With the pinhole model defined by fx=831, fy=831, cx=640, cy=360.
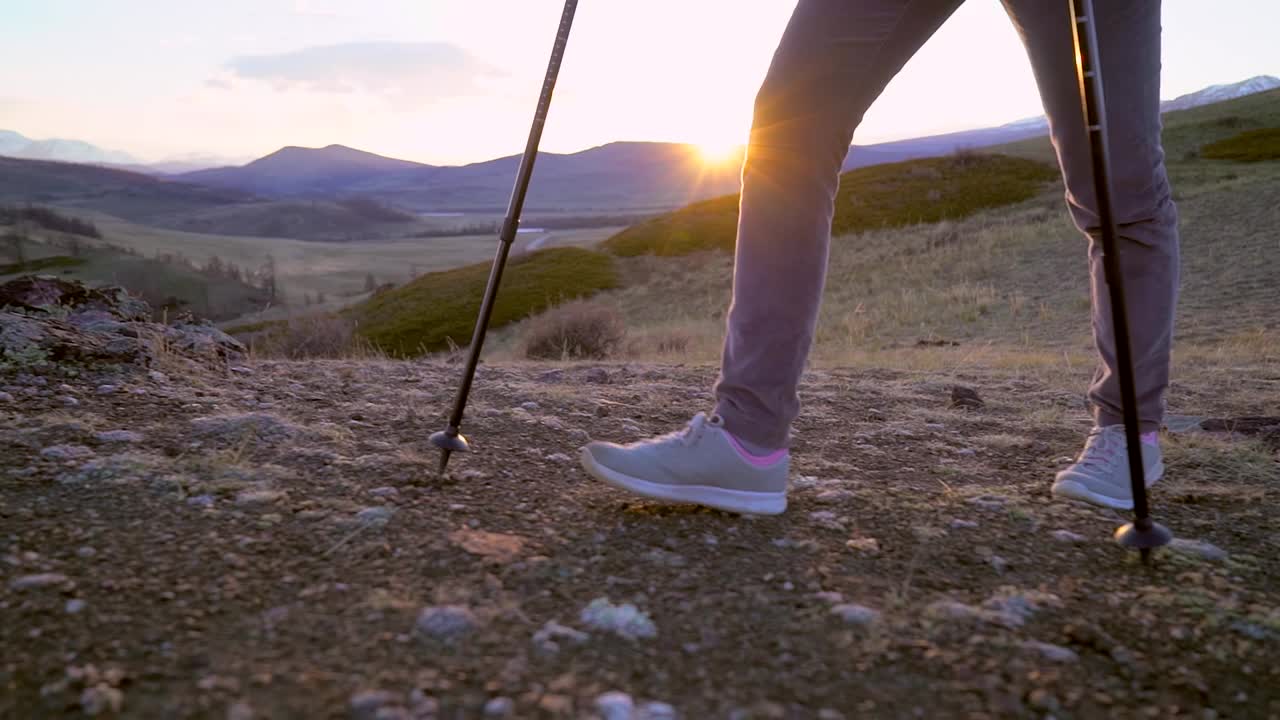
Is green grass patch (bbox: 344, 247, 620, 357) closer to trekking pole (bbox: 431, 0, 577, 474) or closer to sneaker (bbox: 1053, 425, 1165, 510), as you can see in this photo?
trekking pole (bbox: 431, 0, 577, 474)

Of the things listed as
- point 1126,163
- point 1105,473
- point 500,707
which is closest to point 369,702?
point 500,707

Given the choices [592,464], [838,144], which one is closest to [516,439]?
[592,464]

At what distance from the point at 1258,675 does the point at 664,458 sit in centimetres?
122

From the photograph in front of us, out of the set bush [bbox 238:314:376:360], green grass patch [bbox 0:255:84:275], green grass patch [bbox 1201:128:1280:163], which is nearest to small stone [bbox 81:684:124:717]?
bush [bbox 238:314:376:360]

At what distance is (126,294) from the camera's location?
4.14 metres

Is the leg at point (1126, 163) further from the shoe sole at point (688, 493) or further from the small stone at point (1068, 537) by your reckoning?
the shoe sole at point (688, 493)

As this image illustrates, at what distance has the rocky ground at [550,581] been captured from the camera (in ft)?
4.10

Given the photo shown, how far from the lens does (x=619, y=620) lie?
1483 millimetres

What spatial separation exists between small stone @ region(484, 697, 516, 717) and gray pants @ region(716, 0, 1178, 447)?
1.05 m

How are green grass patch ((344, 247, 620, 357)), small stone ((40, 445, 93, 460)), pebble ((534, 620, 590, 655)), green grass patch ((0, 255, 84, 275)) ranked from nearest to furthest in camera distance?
pebble ((534, 620, 590, 655)) < small stone ((40, 445, 93, 460)) < green grass patch ((344, 247, 620, 357)) < green grass patch ((0, 255, 84, 275))

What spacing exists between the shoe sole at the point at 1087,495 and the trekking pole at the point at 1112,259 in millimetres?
504

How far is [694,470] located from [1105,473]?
3.84 feet

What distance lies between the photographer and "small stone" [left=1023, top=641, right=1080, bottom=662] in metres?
1.39

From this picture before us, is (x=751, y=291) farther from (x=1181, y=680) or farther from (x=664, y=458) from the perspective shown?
(x=1181, y=680)
